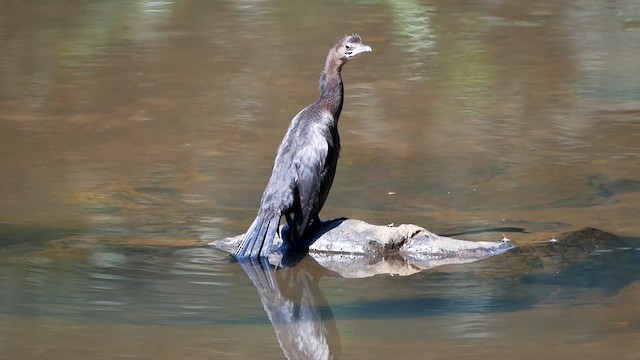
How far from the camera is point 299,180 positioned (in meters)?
7.96

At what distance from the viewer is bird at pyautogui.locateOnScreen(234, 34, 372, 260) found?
7785 mm

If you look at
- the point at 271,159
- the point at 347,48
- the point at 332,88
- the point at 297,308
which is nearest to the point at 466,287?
the point at 297,308

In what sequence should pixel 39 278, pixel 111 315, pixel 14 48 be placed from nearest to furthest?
pixel 111 315 → pixel 39 278 → pixel 14 48

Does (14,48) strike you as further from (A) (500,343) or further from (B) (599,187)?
(A) (500,343)

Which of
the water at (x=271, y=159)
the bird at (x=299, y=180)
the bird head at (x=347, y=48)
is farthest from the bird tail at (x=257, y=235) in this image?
the bird head at (x=347, y=48)

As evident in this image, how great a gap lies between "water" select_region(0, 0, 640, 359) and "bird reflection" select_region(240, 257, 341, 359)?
31mm

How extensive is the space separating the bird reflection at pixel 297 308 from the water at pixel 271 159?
0.03 metres

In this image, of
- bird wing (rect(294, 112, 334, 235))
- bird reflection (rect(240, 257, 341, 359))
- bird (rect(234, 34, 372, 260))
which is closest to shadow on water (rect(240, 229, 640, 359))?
bird reflection (rect(240, 257, 341, 359))

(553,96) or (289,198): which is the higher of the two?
(289,198)

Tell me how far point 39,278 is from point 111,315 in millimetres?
861

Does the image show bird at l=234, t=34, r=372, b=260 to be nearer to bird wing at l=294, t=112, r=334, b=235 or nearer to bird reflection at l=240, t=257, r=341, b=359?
bird wing at l=294, t=112, r=334, b=235

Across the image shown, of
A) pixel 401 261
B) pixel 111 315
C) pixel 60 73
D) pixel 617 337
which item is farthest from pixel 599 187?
pixel 60 73

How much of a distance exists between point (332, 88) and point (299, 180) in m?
0.78

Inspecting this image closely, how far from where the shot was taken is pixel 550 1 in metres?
16.2
